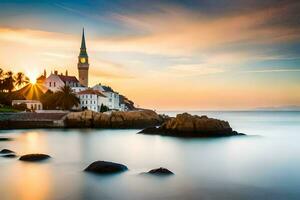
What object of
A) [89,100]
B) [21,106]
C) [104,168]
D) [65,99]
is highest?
[89,100]

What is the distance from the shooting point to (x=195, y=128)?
58188 mm

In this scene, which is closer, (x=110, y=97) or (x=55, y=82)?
(x=55, y=82)

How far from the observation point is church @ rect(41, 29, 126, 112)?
4407 inches

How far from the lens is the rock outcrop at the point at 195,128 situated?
188 ft

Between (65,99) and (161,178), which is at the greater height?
(65,99)

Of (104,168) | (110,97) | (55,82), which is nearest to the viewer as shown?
(104,168)

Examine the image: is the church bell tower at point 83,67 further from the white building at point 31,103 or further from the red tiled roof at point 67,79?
the white building at point 31,103

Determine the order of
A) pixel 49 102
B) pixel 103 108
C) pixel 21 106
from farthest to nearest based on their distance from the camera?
pixel 103 108
pixel 49 102
pixel 21 106

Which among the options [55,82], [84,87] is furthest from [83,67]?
[55,82]

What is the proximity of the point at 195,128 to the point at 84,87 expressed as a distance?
74.9 m

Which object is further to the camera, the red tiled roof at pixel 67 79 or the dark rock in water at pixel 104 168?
the red tiled roof at pixel 67 79

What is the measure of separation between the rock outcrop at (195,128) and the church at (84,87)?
52.8m

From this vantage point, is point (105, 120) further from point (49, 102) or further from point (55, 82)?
point (55, 82)

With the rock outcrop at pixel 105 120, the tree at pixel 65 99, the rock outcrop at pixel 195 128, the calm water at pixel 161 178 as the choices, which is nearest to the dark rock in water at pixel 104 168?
the calm water at pixel 161 178
